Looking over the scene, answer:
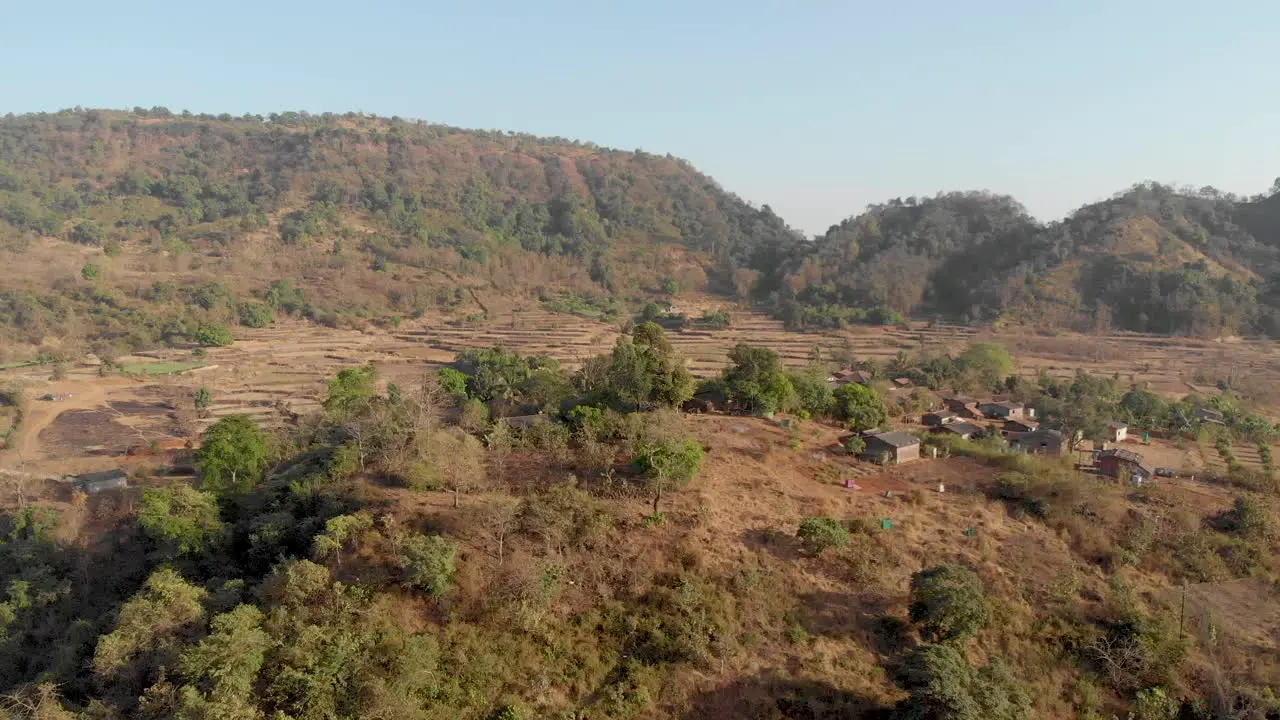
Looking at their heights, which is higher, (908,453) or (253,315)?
(253,315)

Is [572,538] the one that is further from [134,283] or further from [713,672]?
[134,283]

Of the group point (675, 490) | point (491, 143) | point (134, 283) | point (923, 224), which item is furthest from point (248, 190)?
point (675, 490)

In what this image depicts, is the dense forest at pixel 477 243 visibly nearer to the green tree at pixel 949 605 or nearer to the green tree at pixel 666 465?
the green tree at pixel 666 465

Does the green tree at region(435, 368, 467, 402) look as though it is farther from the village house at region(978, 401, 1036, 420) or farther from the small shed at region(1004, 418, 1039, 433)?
the village house at region(978, 401, 1036, 420)

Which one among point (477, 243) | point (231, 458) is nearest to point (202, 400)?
point (231, 458)

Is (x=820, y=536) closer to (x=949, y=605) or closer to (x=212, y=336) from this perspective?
(x=949, y=605)
